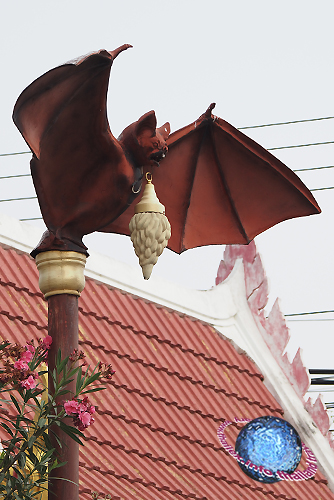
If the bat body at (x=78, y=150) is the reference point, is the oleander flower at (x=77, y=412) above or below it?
below

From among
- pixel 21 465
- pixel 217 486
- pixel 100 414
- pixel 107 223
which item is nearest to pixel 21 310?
pixel 100 414

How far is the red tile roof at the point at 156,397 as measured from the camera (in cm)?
690

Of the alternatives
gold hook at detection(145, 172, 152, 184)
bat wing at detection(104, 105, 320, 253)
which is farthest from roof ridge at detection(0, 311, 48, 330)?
gold hook at detection(145, 172, 152, 184)

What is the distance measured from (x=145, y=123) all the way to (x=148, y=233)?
0.46m

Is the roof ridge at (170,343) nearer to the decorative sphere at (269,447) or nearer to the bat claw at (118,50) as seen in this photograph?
the decorative sphere at (269,447)

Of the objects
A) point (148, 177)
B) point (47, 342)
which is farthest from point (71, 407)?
point (148, 177)

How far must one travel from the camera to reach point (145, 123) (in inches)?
159

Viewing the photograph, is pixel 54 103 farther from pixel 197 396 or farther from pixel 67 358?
pixel 197 396

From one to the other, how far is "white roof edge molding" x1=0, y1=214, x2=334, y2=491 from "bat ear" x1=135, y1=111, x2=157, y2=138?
438 centimetres

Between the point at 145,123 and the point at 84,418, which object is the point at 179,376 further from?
the point at 84,418

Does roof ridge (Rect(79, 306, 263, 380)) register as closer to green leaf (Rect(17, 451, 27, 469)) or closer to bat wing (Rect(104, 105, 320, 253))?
bat wing (Rect(104, 105, 320, 253))

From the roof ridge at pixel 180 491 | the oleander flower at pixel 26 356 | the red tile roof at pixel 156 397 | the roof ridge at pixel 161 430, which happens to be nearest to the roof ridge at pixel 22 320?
the red tile roof at pixel 156 397

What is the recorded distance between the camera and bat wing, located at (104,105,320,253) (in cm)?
474

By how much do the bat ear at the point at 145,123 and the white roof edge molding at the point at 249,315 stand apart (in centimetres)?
438
